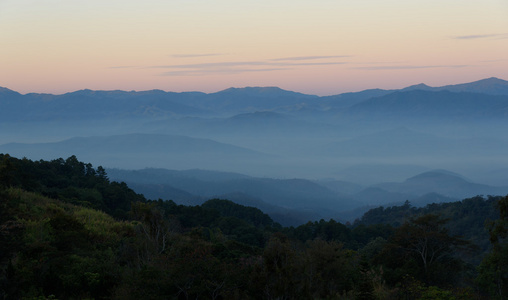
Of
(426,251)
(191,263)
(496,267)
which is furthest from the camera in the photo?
(426,251)

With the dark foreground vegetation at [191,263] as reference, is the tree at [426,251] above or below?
below

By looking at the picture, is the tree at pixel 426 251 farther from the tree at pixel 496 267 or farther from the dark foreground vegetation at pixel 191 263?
the tree at pixel 496 267

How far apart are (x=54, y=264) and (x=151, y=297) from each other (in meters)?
4.00

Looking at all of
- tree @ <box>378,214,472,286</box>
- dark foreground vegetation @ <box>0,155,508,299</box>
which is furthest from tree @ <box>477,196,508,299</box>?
tree @ <box>378,214,472,286</box>

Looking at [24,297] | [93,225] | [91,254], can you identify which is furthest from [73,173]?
[24,297]

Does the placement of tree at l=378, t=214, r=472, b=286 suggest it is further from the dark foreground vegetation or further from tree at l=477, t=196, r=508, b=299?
tree at l=477, t=196, r=508, b=299

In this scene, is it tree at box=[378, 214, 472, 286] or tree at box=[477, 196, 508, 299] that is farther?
tree at box=[378, 214, 472, 286]

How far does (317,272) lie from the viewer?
15156mm

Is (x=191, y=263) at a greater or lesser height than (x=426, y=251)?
greater

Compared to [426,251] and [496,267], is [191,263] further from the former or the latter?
[496,267]

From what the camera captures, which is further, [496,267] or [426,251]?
[426,251]

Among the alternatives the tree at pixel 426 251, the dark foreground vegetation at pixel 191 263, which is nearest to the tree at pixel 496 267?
the dark foreground vegetation at pixel 191 263

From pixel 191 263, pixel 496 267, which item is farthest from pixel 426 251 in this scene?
pixel 191 263

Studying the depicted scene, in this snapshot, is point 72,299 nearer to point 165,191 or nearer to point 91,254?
point 91,254
